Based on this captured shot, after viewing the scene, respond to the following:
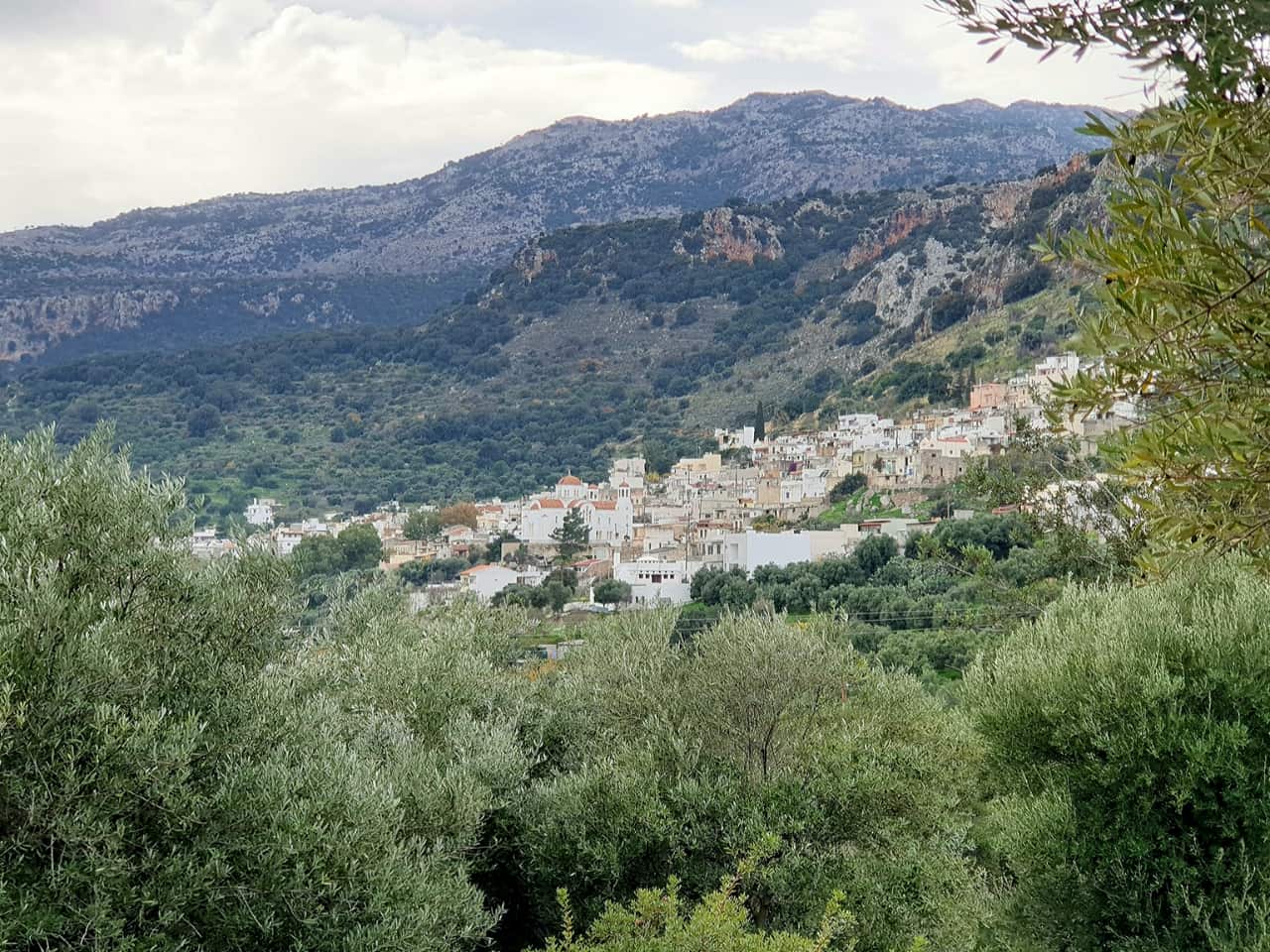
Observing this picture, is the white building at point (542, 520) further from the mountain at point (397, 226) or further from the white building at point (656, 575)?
the mountain at point (397, 226)

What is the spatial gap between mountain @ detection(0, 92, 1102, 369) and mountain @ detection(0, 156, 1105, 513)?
21.8m

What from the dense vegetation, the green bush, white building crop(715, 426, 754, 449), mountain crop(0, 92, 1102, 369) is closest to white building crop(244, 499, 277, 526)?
white building crop(715, 426, 754, 449)

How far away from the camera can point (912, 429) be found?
65375mm

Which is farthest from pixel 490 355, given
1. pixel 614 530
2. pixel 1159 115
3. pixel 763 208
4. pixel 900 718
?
pixel 1159 115

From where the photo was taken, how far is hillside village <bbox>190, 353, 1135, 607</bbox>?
51094mm

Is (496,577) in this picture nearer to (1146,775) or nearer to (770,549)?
(770,549)

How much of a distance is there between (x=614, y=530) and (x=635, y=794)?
189 feet

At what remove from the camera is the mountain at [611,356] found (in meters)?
83.1

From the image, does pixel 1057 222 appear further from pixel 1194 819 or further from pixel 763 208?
pixel 1194 819

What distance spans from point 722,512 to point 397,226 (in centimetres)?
12369

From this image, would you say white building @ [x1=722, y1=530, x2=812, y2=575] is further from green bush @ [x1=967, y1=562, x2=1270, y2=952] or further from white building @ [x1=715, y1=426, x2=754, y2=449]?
green bush @ [x1=967, y1=562, x2=1270, y2=952]

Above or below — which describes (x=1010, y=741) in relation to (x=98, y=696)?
below

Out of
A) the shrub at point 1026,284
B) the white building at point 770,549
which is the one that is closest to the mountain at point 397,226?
the shrub at point 1026,284

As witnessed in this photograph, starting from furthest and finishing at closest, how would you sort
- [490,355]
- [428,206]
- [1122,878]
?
[428,206], [490,355], [1122,878]
